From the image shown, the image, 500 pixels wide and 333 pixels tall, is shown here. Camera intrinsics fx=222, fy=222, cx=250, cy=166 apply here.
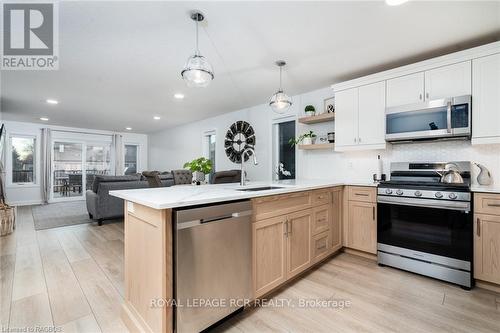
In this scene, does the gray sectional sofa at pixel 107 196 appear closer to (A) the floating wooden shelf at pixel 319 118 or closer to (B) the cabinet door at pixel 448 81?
(A) the floating wooden shelf at pixel 319 118

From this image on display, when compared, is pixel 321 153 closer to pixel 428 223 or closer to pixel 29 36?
pixel 428 223

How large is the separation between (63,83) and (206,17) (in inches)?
115

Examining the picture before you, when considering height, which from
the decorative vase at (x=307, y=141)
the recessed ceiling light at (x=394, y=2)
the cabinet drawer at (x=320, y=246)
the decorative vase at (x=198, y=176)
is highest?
the recessed ceiling light at (x=394, y=2)

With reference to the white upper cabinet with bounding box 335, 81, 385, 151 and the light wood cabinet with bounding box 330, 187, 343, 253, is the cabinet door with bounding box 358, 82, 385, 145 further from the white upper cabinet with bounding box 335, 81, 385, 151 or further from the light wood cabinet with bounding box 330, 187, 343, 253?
the light wood cabinet with bounding box 330, 187, 343, 253

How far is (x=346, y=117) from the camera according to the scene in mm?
3115

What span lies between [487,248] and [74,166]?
32.1ft

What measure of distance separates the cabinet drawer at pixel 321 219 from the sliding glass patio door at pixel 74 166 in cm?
729

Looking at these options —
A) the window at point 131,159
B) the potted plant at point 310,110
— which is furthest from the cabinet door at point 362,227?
the window at point 131,159

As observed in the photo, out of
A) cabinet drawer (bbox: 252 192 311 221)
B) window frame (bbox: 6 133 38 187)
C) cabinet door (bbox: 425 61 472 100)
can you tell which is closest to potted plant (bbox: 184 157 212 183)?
cabinet drawer (bbox: 252 192 311 221)

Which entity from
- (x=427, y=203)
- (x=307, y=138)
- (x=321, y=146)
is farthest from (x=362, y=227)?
(x=307, y=138)

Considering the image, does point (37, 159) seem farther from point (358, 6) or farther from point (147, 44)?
point (358, 6)

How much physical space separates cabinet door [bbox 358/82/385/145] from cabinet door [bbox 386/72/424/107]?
9 cm

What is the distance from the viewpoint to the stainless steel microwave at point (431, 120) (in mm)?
2266

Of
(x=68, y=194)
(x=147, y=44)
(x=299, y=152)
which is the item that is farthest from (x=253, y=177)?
(x=68, y=194)
